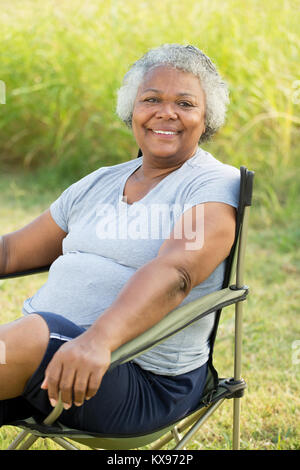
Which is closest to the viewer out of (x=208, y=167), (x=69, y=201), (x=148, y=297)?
(x=148, y=297)

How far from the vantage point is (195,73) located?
2.12m

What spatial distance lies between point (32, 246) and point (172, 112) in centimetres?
70

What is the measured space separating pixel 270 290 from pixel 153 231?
2308mm

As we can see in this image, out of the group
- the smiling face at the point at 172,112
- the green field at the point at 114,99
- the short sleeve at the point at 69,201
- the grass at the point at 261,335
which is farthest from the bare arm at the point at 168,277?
the green field at the point at 114,99

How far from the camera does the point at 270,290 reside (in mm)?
4113

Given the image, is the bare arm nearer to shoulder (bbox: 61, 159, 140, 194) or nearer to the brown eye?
the brown eye

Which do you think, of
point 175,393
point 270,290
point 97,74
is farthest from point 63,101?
point 175,393

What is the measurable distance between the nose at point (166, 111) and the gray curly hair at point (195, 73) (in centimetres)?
13

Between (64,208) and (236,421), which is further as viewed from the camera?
(64,208)

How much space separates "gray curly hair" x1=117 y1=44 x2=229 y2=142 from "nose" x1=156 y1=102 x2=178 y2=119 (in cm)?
13

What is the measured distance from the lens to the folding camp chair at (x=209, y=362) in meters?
1.67

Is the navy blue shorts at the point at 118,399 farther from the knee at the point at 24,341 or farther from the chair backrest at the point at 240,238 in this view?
the chair backrest at the point at 240,238

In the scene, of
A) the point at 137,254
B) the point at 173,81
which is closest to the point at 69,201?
the point at 137,254

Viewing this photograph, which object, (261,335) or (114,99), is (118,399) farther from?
(114,99)
